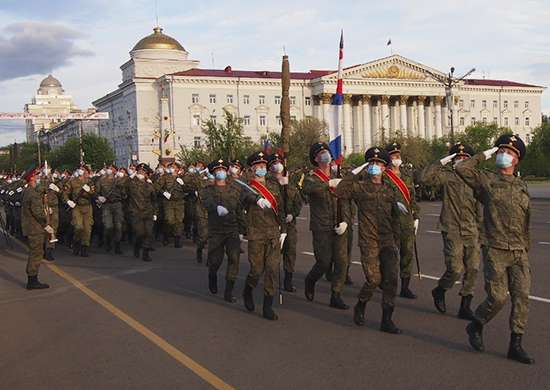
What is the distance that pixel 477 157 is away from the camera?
6320 millimetres

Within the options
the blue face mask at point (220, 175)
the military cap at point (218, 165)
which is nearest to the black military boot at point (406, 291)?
the blue face mask at point (220, 175)

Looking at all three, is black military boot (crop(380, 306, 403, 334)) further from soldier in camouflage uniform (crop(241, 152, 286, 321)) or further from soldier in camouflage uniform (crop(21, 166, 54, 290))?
soldier in camouflage uniform (crop(21, 166, 54, 290))

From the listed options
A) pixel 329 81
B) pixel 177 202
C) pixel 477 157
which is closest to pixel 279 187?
pixel 477 157

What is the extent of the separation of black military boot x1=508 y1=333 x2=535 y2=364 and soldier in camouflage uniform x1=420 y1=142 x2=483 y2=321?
5.17 feet

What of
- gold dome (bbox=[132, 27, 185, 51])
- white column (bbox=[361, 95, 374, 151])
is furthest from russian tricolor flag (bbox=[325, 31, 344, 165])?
gold dome (bbox=[132, 27, 185, 51])

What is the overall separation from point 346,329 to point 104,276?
564 cm

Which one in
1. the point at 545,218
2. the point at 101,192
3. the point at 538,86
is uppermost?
the point at 538,86

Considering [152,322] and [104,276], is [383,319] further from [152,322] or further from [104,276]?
[104,276]

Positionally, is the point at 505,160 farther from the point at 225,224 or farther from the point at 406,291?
the point at 225,224

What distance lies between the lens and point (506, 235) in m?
6.23

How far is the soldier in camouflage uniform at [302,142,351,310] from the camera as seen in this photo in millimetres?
8648

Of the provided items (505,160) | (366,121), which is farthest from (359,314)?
(366,121)

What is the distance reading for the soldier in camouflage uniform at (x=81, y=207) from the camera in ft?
49.9

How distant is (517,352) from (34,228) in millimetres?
7720
